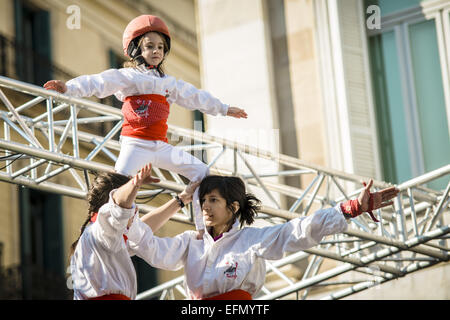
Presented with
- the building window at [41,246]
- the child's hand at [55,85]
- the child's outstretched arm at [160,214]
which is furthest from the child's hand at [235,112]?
the building window at [41,246]

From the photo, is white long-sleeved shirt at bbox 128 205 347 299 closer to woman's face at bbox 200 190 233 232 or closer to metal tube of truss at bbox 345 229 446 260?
woman's face at bbox 200 190 233 232

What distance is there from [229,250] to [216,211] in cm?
25

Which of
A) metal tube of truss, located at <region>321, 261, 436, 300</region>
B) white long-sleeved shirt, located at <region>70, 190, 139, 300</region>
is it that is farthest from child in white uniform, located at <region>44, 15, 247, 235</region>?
metal tube of truss, located at <region>321, 261, 436, 300</region>

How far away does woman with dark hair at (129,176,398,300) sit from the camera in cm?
519

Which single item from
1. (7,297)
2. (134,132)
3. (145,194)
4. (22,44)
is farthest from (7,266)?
(134,132)

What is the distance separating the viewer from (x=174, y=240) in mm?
5500

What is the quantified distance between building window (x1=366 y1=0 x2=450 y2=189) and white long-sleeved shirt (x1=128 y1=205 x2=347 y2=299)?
620 cm

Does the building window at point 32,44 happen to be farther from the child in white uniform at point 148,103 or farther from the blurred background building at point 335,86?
the child in white uniform at point 148,103

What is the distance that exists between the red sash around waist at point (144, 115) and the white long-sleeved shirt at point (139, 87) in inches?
2.1

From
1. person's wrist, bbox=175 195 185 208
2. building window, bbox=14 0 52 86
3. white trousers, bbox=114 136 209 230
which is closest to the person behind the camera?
person's wrist, bbox=175 195 185 208

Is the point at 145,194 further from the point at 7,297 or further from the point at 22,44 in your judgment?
the point at 22,44

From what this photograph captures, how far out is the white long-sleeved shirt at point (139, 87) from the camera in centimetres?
642

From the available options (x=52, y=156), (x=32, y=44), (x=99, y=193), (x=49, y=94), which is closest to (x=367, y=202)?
(x=99, y=193)
